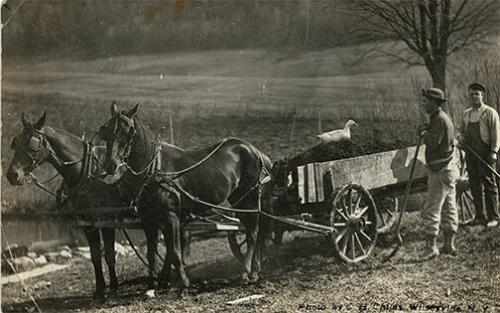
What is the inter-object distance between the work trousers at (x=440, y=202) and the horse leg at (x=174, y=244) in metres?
1.70

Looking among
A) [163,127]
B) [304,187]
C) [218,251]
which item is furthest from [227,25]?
[218,251]

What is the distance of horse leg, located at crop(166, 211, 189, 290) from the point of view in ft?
16.0

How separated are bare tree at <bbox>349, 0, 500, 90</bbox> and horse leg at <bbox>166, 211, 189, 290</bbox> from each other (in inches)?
70.8

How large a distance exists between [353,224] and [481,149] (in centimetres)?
104

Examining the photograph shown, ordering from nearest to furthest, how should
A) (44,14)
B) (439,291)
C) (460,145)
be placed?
1. (439,291)
2. (460,145)
3. (44,14)

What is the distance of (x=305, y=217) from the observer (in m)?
5.14

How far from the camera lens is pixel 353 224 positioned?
5195 millimetres

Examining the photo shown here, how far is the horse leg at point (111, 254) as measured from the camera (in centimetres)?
509

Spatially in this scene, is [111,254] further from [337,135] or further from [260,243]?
[337,135]

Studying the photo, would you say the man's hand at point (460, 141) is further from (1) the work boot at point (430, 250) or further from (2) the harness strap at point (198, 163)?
(2) the harness strap at point (198, 163)

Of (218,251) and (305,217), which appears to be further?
(218,251)

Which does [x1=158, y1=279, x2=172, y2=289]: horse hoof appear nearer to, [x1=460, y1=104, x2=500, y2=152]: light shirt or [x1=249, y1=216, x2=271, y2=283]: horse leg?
[x1=249, y1=216, x2=271, y2=283]: horse leg

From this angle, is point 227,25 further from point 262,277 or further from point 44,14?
point 262,277

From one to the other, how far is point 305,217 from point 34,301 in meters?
2.04
